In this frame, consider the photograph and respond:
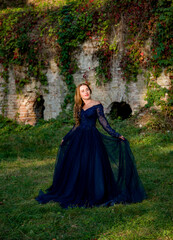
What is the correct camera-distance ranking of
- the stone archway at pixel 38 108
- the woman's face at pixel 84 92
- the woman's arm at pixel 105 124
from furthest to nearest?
the stone archway at pixel 38 108 → the woman's face at pixel 84 92 → the woman's arm at pixel 105 124

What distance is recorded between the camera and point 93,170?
4.13m

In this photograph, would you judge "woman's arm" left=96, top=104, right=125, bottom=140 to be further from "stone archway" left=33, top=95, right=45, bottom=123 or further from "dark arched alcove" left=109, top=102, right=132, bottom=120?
"stone archway" left=33, top=95, right=45, bottom=123

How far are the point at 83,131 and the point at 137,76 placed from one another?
17.0 ft

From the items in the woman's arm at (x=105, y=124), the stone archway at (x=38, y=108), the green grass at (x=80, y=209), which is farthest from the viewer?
the stone archway at (x=38, y=108)

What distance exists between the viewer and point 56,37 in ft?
33.8

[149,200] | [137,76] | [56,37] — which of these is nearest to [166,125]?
[137,76]

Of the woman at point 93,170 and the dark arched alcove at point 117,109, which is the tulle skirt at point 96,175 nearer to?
the woman at point 93,170

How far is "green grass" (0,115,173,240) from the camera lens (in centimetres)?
300

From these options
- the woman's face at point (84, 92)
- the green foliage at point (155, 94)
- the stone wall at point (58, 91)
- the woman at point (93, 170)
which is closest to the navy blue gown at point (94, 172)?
the woman at point (93, 170)

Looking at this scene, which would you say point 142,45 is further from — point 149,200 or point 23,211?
point 23,211

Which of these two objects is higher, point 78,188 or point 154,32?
point 154,32

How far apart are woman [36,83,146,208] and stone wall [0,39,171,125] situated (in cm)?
488

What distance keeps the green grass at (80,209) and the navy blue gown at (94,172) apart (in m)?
0.25

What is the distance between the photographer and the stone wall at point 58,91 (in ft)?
30.1
